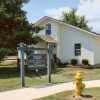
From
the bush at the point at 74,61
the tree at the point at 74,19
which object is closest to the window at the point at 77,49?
the bush at the point at 74,61

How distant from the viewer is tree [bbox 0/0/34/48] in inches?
1035

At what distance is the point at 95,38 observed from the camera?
32.1m

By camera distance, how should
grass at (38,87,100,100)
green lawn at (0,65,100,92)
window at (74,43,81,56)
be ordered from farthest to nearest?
window at (74,43,81,56) < green lawn at (0,65,100,92) < grass at (38,87,100,100)

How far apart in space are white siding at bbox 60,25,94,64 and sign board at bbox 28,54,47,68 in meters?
14.7

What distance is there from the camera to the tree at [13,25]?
26.3 m

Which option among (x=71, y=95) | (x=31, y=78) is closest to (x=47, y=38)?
(x=31, y=78)

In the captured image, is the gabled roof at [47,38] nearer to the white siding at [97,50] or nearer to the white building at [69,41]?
the white building at [69,41]

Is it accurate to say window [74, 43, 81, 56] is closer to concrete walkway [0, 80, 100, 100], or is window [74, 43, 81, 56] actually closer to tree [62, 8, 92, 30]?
concrete walkway [0, 80, 100, 100]

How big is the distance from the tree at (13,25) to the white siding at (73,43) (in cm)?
609

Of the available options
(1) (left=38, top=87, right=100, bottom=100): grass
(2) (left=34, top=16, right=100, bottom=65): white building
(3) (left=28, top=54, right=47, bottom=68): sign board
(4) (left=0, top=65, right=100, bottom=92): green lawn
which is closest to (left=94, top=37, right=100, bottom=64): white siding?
(2) (left=34, top=16, right=100, bottom=65): white building

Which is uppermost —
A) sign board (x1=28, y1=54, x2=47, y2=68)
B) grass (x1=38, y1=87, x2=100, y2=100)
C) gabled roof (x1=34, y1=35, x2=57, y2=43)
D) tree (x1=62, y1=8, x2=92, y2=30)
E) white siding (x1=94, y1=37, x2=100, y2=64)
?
tree (x1=62, y1=8, x2=92, y2=30)

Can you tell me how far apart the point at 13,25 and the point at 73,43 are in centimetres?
774

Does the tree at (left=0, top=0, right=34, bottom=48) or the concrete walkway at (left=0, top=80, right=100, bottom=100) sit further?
the tree at (left=0, top=0, right=34, bottom=48)

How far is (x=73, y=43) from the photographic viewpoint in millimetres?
33406
